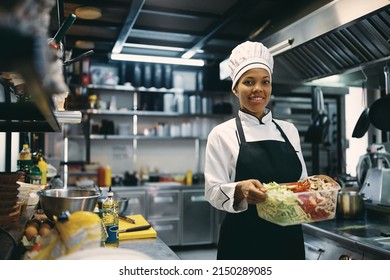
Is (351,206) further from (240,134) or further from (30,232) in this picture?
(30,232)

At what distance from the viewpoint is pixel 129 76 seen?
13.8 feet

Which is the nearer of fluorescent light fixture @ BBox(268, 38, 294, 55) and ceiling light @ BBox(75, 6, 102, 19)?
fluorescent light fixture @ BBox(268, 38, 294, 55)

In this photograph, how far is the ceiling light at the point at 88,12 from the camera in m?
2.82

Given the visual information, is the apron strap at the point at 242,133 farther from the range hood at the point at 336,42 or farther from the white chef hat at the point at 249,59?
the range hood at the point at 336,42

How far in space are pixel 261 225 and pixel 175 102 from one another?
9.71ft

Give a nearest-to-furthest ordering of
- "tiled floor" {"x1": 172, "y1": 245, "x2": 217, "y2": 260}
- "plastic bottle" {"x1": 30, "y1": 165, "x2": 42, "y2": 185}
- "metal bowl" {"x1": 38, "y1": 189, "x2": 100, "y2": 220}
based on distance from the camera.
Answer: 1. "metal bowl" {"x1": 38, "y1": 189, "x2": 100, "y2": 220}
2. "plastic bottle" {"x1": 30, "y1": 165, "x2": 42, "y2": 185}
3. "tiled floor" {"x1": 172, "y1": 245, "x2": 217, "y2": 260}

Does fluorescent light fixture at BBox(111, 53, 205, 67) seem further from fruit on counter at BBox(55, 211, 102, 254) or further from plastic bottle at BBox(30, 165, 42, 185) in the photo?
fruit on counter at BBox(55, 211, 102, 254)

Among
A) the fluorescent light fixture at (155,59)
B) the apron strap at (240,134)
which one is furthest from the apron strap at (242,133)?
the fluorescent light fixture at (155,59)

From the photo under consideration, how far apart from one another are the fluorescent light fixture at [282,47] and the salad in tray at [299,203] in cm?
114

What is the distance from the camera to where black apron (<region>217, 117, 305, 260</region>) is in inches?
57.7

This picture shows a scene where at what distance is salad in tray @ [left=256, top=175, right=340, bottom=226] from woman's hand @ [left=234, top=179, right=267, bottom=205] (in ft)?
0.07

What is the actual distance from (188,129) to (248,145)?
2.90 m

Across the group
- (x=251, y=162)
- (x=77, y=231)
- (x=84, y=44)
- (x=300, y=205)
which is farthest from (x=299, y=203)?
(x=84, y=44)

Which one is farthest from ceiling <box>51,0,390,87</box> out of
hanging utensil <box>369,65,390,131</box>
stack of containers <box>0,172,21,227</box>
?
stack of containers <box>0,172,21,227</box>
